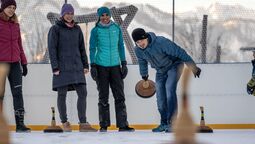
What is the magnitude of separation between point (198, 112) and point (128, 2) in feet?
4.90

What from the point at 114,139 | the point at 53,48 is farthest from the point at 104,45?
the point at 114,139

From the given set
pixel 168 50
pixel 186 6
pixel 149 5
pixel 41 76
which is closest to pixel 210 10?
pixel 186 6

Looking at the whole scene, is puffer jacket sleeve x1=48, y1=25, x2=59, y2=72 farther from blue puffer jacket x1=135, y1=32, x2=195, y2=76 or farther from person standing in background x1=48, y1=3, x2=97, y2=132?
blue puffer jacket x1=135, y1=32, x2=195, y2=76

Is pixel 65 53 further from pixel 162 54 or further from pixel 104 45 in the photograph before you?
pixel 162 54

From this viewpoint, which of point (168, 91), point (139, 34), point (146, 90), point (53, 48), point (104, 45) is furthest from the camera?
point (146, 90)

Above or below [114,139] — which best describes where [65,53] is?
above

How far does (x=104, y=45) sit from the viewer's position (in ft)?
16.3

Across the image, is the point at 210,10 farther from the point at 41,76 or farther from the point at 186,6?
the point at 41,76

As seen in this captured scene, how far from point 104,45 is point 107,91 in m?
0.44

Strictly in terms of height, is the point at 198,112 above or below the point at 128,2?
below

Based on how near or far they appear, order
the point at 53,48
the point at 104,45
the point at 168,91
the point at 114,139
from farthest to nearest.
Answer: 1. the point at 104,45
2. the point at 53,48
3. the point at 168,91
4. the point at 114,139

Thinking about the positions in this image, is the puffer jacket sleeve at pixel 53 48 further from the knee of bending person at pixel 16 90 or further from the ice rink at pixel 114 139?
the ice rink at pixel 114 139

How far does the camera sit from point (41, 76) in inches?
241

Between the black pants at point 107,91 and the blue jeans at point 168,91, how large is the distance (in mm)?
419
